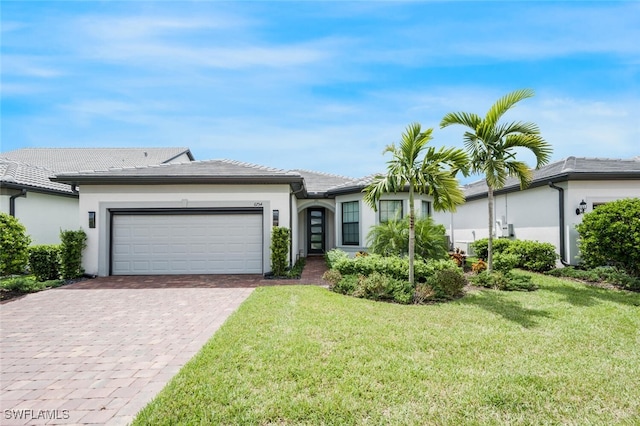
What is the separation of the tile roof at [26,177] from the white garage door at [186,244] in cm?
341

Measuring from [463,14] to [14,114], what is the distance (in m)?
11.9

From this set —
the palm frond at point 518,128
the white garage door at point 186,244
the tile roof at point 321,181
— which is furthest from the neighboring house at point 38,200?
the palm frond at point 518,128

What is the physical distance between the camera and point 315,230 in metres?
17.4

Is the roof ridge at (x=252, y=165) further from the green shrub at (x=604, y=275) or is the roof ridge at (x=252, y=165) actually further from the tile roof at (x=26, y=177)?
the green shrub at (x=604, y=275)

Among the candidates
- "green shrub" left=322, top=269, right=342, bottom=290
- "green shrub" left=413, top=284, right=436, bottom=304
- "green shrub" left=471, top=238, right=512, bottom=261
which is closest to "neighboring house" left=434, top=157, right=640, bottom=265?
"green shrub" left=471, top=238, right=512, bottom=261

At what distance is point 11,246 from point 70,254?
1615 millimetres

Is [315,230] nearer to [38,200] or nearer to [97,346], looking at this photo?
[38,200]

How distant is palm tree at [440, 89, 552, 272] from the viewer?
27.9 ft

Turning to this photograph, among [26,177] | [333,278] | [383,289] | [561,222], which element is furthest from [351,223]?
[26,177]

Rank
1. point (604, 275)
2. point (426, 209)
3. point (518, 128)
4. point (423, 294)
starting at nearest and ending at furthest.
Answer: point (423, 294)
point (518, 128)
point (604, 275)
point (426, 209)

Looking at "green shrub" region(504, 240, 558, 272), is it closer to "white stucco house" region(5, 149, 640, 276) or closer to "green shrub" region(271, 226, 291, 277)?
"white stucco house" region(5, 149, 640, 276)

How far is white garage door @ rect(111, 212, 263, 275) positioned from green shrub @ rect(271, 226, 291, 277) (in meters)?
0.87

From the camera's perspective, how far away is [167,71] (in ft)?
28.9

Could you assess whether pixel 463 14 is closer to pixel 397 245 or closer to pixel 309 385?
pixel 397 245
